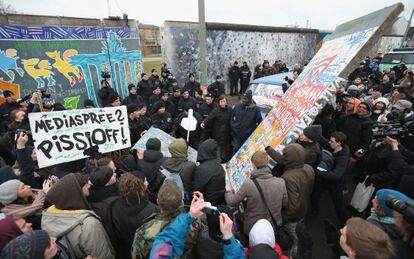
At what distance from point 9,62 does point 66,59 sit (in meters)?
1.63

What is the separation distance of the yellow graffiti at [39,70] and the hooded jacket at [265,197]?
7.71 meters

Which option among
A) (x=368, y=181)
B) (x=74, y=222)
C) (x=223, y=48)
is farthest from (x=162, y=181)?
(x=223, y=48)

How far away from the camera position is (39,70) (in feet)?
25.4

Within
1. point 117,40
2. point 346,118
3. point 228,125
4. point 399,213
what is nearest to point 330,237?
point 399,213

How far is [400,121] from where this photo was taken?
12.2 ft

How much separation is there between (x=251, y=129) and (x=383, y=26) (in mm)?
2890

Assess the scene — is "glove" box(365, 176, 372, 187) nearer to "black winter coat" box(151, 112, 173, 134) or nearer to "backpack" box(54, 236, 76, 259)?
"backpack" box(54, 236, 76, 259)

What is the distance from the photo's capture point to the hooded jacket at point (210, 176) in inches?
115

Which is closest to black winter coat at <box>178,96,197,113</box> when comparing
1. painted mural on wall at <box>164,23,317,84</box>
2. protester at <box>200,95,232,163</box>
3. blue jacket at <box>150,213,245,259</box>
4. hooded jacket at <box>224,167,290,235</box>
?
protester at <box>200,95,232,163</box>

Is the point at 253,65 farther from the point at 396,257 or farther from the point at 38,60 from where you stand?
the point at 396,257

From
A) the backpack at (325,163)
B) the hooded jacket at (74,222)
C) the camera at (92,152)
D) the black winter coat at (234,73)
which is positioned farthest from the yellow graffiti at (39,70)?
the black winter coat at (234,73)

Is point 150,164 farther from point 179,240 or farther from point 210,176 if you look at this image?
point 179,240

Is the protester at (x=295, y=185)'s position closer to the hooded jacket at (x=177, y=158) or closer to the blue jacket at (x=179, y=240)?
the hooded jacket at (x=177, y=158)

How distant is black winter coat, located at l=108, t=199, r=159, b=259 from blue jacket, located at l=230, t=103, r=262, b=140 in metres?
3.35
